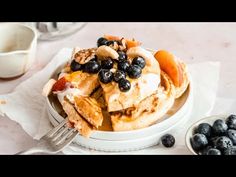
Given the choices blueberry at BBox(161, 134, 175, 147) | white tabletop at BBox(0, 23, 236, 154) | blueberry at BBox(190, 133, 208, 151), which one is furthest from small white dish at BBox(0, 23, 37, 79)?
blueberry at BBox(190, 133, 208, 151)

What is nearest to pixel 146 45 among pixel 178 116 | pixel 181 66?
pixel 181 66

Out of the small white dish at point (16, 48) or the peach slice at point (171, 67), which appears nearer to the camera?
the peach slice at point (171, 67)

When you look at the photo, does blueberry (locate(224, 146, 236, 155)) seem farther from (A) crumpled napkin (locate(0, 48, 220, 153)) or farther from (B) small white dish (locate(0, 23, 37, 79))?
(B) small white dish (locate(0, 23, 37, 79))

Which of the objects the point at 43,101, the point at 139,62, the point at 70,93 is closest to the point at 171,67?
the point at 139,62

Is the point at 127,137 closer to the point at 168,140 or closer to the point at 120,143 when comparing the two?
the point at 120,143

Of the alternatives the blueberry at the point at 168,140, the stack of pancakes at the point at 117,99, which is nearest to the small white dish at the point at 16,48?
the stack of pancakes at the point at 117,99

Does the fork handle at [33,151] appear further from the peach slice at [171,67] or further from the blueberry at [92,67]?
the peach slice at [171,67]
